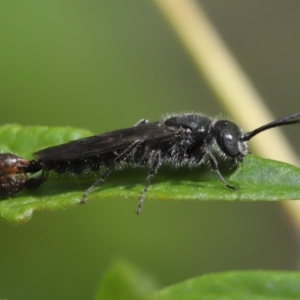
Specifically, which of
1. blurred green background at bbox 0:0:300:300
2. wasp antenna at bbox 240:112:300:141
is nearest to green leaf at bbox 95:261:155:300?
wasp antenna at bbox 240:112:300:141

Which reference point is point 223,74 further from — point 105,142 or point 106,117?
point 106,117

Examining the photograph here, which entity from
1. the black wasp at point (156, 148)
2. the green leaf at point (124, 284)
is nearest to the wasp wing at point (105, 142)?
the black wasp at point (156, 148)

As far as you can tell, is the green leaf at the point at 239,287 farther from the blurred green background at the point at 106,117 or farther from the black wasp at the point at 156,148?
the blurred green background at the point at 106,117

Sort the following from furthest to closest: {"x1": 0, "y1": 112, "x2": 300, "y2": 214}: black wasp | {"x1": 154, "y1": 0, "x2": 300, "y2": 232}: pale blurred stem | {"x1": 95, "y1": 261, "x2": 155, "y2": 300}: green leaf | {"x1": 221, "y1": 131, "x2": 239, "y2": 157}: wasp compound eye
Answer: {"x1": 154, "y1": 0, "x2": 300, "y2": 232}: pale blurred stem
{"x1": 221, "y1": 131, "x2": 239, "y2": 157}: wasp compound eye
{"x1": 0, "y1": 112, "x2": 300, "y2": 214}: black wasp
{"x1": 95, "y1": 261, "x2": 155, "y2": 300}: green leaf

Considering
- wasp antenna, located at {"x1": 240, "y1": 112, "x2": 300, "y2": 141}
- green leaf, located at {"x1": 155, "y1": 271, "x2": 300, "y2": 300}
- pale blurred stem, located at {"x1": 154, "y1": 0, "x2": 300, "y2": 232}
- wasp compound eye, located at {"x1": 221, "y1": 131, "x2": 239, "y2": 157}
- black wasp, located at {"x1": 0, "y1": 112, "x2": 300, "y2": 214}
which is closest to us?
green leaf, located at {"x1": 155, "y1": 271, "x2": 300, "y2": 300}

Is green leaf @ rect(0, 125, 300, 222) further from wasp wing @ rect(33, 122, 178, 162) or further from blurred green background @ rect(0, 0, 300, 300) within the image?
blurred green background @ rect(0, 0, 300, 300)

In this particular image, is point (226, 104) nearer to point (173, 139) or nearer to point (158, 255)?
point (173, 139)
